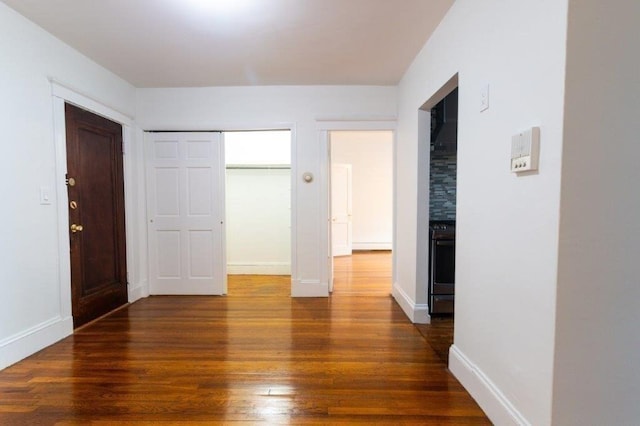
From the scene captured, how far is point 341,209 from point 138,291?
4.02 meters

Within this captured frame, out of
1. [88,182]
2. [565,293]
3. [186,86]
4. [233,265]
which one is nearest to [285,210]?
[233,265]

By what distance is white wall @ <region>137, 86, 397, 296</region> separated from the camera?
3.64 m

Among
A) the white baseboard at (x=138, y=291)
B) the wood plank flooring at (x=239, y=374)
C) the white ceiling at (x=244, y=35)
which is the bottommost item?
the wood plank flooring at (x=239, y=374)

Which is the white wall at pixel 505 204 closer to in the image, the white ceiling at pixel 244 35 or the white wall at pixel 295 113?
the white ceiling at pixel 244 35

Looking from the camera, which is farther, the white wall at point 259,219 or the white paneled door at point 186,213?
the white wall at point 259,219

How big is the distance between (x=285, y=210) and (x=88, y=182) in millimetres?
2487

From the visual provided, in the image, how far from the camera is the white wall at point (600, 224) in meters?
1.13

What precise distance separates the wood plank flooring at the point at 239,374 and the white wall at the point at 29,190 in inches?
9.1

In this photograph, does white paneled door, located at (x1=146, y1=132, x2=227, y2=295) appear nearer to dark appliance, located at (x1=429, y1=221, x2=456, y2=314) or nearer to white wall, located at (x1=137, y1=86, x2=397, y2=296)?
white wall, located at (x1=137, y1=86, x2=397, y2=296)

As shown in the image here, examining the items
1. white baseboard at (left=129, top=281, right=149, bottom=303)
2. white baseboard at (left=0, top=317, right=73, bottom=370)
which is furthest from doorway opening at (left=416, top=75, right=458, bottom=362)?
white baseboard at (left=129, top=281, right=149, bottom=303)

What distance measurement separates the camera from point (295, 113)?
3.66 m

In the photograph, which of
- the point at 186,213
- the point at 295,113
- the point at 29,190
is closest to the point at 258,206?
the point at 186,213

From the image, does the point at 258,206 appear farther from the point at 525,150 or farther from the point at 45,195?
the point at 525,150

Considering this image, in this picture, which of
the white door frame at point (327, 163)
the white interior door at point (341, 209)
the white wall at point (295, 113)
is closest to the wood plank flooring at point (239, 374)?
the white door frame at point (327, 163)
